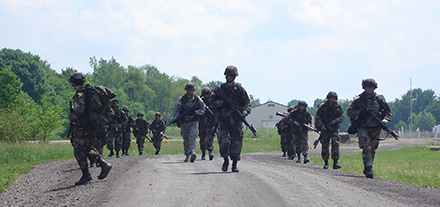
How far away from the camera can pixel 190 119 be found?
13336 mm

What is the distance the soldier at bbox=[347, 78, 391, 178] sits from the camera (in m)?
11.4

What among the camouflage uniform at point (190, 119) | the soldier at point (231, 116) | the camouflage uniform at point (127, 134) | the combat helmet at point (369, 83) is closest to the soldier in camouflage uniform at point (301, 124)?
the camouflage uniform at point (190, 119)

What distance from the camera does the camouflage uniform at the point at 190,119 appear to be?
1317cm

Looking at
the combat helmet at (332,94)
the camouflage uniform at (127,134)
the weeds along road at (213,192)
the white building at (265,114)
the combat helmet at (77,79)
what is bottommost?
the weeds along road at (213,192)

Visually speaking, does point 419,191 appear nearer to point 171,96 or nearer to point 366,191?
point 366,191

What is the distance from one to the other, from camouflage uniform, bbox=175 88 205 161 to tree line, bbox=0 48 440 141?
19604 mm

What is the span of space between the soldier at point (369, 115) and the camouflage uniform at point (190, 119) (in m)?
4.19

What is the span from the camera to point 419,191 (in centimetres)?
852

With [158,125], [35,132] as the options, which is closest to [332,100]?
[158,125]

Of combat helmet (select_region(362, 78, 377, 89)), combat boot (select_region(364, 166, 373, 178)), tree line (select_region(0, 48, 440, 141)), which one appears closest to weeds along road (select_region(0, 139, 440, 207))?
combat boot (select_region(364, 166, 373, 178))

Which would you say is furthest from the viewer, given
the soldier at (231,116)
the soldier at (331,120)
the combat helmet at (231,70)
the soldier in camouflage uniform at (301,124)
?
the soldier in camouflage uniform at (301,124)

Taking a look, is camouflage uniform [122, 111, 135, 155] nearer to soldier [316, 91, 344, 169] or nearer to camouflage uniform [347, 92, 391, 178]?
soldier [316, 91, 344, 169]

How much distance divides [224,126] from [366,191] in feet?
11.0

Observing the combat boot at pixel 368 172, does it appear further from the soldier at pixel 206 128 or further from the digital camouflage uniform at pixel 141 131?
the digital camouflage uniform at pixel 141 131
